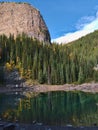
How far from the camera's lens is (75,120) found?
56.2m

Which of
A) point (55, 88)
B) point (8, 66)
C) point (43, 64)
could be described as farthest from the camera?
point (43, 64)

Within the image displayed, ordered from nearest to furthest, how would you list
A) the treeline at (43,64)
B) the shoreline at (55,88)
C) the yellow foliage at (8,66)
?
the shoreline at (55,88)
the yellow foliage at (8,66)
the treeline at (43,64)

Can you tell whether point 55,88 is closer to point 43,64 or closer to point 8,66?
point 43,64

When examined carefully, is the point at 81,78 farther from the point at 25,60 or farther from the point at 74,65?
the point at 25,60

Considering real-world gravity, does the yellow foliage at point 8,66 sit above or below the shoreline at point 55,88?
above

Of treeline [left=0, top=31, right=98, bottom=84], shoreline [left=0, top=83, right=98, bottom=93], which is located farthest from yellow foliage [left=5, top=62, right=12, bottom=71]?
shoreline [left=0, top=83, right=98, bottom=93]

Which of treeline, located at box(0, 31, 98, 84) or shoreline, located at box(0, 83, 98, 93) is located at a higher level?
treeline, located at box(0, 31, 98, 84)

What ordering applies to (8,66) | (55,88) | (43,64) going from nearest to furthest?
(55,88) < (8,66) < (43,64)

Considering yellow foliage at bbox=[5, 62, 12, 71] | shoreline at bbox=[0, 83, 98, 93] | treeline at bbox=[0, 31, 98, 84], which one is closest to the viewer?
shoreline at bbox=[0, 83, 98, 93]

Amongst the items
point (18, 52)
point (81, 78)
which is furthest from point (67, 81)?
point (18, 52)

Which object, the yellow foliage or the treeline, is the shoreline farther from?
the yellow foliage

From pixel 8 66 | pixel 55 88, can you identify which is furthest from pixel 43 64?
pixel 55 88

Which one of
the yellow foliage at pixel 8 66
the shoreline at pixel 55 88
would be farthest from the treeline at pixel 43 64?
the shoreline at pixel 55 88

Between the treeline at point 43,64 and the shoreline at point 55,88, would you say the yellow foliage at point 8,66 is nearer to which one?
the treeline at point 43,64
